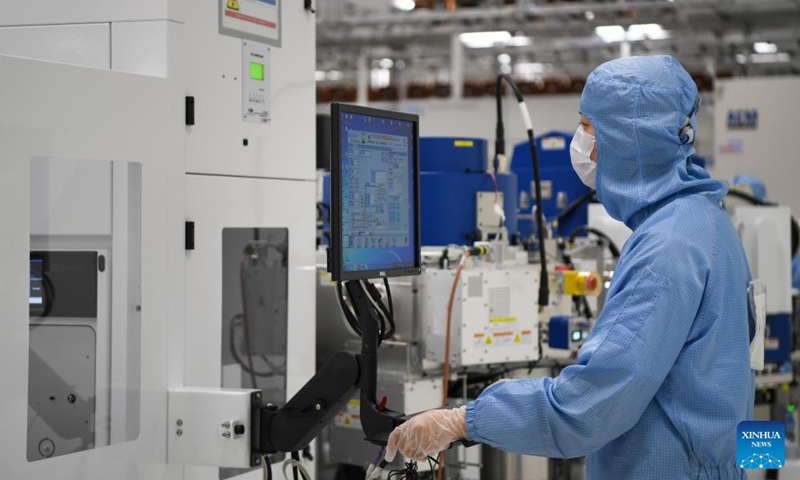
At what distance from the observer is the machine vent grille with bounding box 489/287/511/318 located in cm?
320

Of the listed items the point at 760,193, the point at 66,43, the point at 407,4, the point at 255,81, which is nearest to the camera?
the point at 66,43

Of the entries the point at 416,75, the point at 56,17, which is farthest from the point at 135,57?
the point at 416,75

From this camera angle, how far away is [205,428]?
2297 mm

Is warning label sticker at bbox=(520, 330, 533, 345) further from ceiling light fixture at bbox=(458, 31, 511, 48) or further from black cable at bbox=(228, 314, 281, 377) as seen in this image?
ceiling light fixture at bbox=(458, 31, 511, 48)

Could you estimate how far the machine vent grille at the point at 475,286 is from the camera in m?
3.13

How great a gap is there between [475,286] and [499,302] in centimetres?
13

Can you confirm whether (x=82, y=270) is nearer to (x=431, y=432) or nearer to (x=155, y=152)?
(x=155, y=152)

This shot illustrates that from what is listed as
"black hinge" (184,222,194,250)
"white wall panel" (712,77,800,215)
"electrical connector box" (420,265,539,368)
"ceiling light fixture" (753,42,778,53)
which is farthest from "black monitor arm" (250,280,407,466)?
"ceiling light fixture" (753,42,778,53)

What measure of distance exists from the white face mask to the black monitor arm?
0.52 m

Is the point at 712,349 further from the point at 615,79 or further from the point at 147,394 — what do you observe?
the point at 147,394

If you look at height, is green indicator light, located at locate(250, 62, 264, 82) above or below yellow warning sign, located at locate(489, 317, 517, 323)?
above

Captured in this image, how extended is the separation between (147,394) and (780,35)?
1002 cm

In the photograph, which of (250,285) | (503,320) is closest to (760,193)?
(503,320)

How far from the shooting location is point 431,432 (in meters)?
1.80
